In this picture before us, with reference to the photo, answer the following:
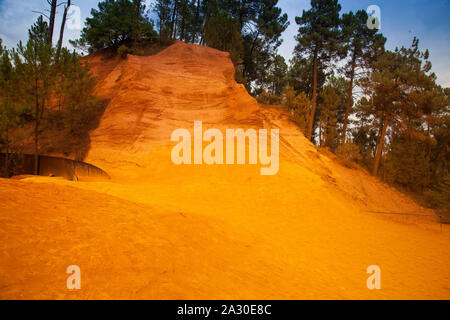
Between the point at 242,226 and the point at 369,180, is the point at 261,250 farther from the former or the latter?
the point at 369,180

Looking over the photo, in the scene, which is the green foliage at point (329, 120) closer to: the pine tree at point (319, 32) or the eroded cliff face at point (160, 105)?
the pine tree at point (319, 32)

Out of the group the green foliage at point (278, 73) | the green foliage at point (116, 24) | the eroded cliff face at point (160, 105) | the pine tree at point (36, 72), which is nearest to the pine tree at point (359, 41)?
the green foliage at point (278, 73)

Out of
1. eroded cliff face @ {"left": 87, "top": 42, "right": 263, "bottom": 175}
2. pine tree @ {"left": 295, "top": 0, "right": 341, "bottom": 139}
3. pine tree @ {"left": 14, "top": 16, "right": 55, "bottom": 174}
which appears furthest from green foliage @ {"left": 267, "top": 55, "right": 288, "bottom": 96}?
pine tree @ {"left": 14, "top": 16, "right": 55, "bottom": 174}

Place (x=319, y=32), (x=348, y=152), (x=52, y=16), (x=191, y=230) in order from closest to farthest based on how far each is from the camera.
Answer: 1. (x=191, y=230)
2. (x=52, y=16)
3. (x=348, y=152)
4. (x=319, y=32)

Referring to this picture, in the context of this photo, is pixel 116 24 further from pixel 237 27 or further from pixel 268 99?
pixel 268 99

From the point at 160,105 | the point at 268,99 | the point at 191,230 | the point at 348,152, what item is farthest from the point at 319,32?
the point at 191,230

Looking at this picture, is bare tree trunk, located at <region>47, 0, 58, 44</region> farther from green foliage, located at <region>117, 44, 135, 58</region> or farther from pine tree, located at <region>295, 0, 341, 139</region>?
pine tree, located at <region>295, 0, 341, 139</region>

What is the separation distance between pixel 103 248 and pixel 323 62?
25.4m

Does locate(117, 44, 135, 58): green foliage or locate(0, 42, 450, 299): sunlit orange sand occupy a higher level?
locate(117, 44, 135, 58): green foliage

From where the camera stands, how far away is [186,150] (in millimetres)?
11430

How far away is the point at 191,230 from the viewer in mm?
4844

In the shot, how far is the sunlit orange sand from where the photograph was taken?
2.74 m

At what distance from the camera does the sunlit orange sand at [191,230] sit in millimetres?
2738

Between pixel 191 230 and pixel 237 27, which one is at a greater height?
pixel 237 27
